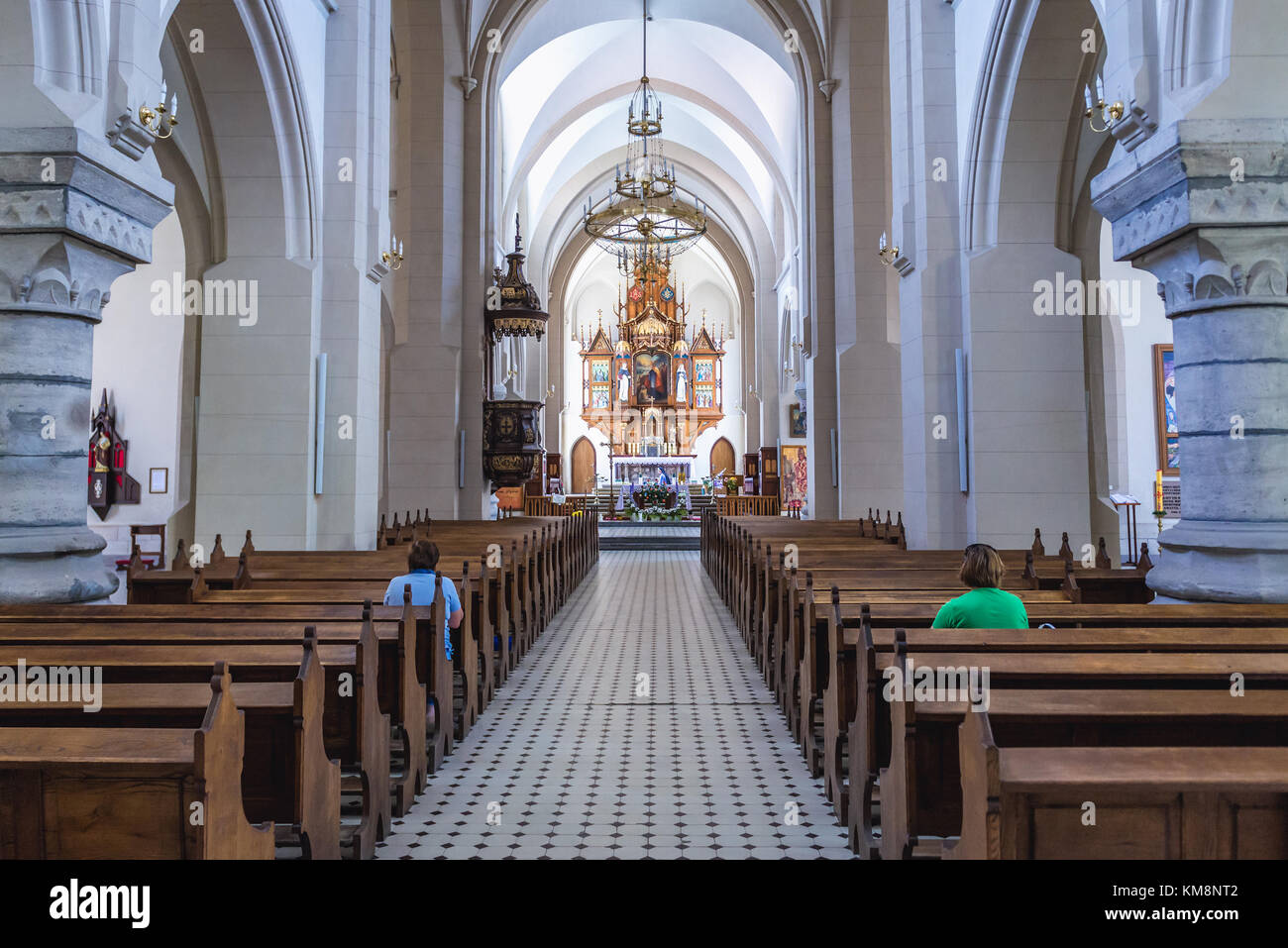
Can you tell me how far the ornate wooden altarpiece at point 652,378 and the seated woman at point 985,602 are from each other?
27604 millimetres

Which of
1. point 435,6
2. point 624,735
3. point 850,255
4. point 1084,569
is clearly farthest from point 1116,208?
point 435,6

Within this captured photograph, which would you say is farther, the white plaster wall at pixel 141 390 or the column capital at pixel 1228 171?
the white plaster wall at pixel 141 390

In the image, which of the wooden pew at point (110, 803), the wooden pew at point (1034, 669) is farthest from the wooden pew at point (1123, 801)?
the wooden pew at point (110, 803)

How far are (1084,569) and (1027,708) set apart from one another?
3815mm

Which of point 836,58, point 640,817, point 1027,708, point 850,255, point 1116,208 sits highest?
point 836,58

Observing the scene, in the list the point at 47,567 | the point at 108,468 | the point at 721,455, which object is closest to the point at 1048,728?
the point at 47,567

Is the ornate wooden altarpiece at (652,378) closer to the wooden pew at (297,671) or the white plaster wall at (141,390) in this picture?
the white plaster wall at (141,390)

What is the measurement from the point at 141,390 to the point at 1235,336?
13222mm

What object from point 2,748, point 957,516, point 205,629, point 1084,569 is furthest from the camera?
point 957,516

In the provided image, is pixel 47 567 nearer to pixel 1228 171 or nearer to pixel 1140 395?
pixel 1228 171

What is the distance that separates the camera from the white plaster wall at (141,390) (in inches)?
488

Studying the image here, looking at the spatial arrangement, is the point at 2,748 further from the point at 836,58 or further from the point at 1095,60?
the point at 836,58

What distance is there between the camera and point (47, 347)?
4.18 m
